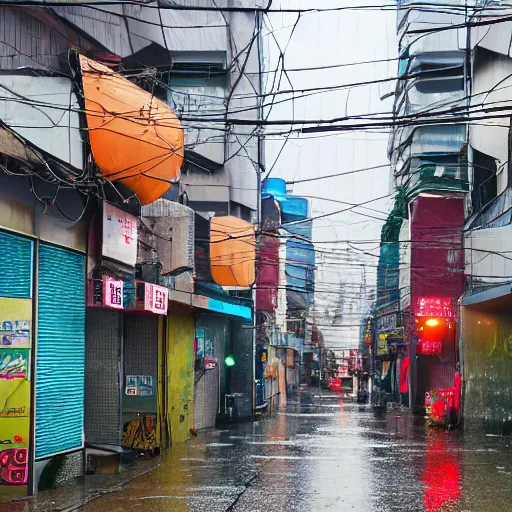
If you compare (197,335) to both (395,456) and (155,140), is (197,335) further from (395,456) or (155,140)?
(155,140)

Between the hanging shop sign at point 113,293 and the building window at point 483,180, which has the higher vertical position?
the building window at point 483,180

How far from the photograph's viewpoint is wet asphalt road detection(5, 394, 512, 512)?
1380 centimetres

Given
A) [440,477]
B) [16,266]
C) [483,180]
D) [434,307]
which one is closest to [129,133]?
[16,266]

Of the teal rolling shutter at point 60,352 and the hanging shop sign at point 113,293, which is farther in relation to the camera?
the hanging shop sign at point 113,293

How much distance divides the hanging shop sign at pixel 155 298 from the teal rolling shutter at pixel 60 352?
91.3 inches

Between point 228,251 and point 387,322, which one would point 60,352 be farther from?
point 387,322

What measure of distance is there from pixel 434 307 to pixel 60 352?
27.9 metres

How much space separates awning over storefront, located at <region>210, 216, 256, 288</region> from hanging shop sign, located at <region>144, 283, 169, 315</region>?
9345mm

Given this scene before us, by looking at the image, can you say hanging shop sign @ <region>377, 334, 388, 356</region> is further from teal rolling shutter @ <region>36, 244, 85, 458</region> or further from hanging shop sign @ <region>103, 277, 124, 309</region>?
teal rolling shutter @ <region>36, 244, 85, 458</region>

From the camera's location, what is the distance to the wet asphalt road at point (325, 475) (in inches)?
543

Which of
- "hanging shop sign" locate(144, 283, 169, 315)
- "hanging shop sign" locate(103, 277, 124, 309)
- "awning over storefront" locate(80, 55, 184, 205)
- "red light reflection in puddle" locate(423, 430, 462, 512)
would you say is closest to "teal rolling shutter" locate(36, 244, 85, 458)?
"hanging shop sign" locate(103, 277, 124, 309)

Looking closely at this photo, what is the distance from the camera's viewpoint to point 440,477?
17266 millimetres

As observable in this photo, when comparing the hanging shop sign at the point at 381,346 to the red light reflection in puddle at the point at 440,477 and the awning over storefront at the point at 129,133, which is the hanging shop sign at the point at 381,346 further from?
the awning over storefront at the point at 129,133

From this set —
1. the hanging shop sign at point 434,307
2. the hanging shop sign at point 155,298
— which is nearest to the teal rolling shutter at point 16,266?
the hanging shop sign at point 155,298
